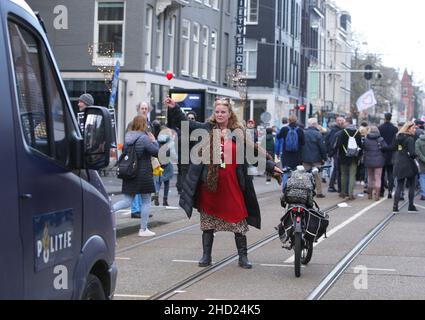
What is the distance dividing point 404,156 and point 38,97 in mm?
13295

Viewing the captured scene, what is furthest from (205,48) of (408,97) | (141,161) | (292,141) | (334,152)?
(408,97)

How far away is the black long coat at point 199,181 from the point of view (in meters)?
9.05

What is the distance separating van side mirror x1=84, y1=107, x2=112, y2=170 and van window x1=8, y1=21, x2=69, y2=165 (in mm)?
129

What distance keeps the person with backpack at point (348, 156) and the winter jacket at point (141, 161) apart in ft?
28.9

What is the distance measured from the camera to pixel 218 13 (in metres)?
42.8

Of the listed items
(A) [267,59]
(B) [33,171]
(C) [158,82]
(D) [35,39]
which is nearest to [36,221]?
(B) [33,171]

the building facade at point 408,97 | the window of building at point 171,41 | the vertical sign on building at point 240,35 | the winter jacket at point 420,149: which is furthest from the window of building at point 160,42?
the building facade at point 408,97

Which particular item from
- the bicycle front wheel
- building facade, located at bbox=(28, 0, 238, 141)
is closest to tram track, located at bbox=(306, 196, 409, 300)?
the bicycle front wheel

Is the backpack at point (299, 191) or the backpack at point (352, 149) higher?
the backpack at point (352, 149)

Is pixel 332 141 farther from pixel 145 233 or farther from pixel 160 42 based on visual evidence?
pixel 160 42

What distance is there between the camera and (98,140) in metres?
4.62

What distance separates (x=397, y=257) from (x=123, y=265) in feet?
11.4

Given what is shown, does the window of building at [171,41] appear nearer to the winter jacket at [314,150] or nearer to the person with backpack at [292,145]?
the winter jacket at [314,150]

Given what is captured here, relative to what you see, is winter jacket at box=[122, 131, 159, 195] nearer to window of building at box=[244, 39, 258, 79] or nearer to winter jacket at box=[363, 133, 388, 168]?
winter jacket at box=[363, 133, 388, 168]
